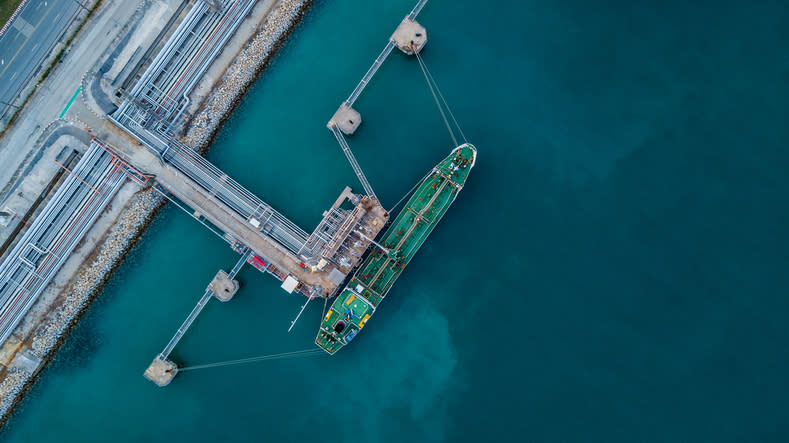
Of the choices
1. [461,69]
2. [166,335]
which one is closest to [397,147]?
[461,69]

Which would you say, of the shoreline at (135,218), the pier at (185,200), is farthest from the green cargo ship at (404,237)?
the shoreline at (135,218)

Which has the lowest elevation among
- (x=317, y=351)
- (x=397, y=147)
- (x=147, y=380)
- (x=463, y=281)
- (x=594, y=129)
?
(x=147, y=380)

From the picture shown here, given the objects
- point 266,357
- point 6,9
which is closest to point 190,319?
point 266,357

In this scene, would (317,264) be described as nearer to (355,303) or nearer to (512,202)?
(355,303)

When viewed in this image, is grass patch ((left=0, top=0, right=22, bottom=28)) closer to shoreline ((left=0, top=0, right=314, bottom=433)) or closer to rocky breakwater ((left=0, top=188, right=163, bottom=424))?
shoreline ((left=0, top=0, right=314, bottom=433))

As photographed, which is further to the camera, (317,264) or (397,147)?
(397,147)

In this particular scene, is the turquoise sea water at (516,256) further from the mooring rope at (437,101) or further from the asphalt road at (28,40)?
the asphalt road at (28,40)
